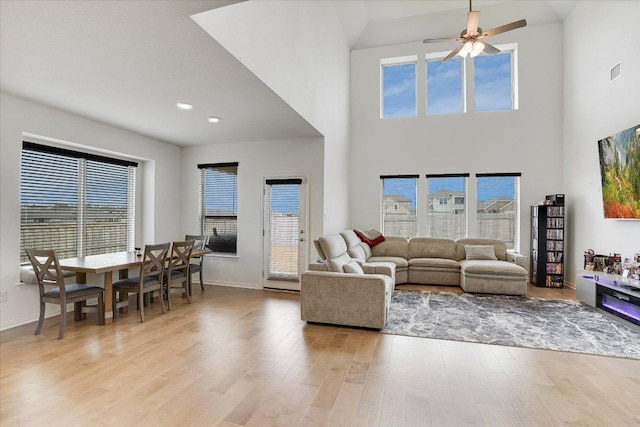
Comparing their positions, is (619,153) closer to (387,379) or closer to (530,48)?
(530,48)

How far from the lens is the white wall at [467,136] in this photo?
6.54 meters

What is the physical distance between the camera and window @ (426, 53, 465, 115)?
7.16 meters

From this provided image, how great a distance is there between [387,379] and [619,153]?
476 cm

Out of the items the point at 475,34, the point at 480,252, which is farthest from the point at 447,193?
the point at 475,34

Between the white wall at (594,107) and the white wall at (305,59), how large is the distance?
442cm

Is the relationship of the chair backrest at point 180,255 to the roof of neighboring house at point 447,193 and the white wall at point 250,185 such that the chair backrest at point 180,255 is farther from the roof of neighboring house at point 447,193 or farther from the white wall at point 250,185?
the roof of neighboring house at point 447,193

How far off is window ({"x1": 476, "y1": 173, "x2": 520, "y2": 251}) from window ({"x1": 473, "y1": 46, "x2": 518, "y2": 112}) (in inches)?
61.9

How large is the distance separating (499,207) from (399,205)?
212 cm

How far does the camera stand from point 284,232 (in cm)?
571

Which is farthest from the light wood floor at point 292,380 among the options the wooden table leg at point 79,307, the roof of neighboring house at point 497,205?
the roof of neighboring house at point 497,205

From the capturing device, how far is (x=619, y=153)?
4504 mm

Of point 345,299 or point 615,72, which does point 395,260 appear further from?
point 615,72

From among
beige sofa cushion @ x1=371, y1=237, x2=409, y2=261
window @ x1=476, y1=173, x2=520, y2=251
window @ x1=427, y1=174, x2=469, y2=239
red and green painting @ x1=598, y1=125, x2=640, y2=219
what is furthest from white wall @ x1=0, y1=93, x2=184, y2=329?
red and green painting @ x1=598, y1=125, x2=640, y2=219

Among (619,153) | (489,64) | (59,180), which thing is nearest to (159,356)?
(59,180)
